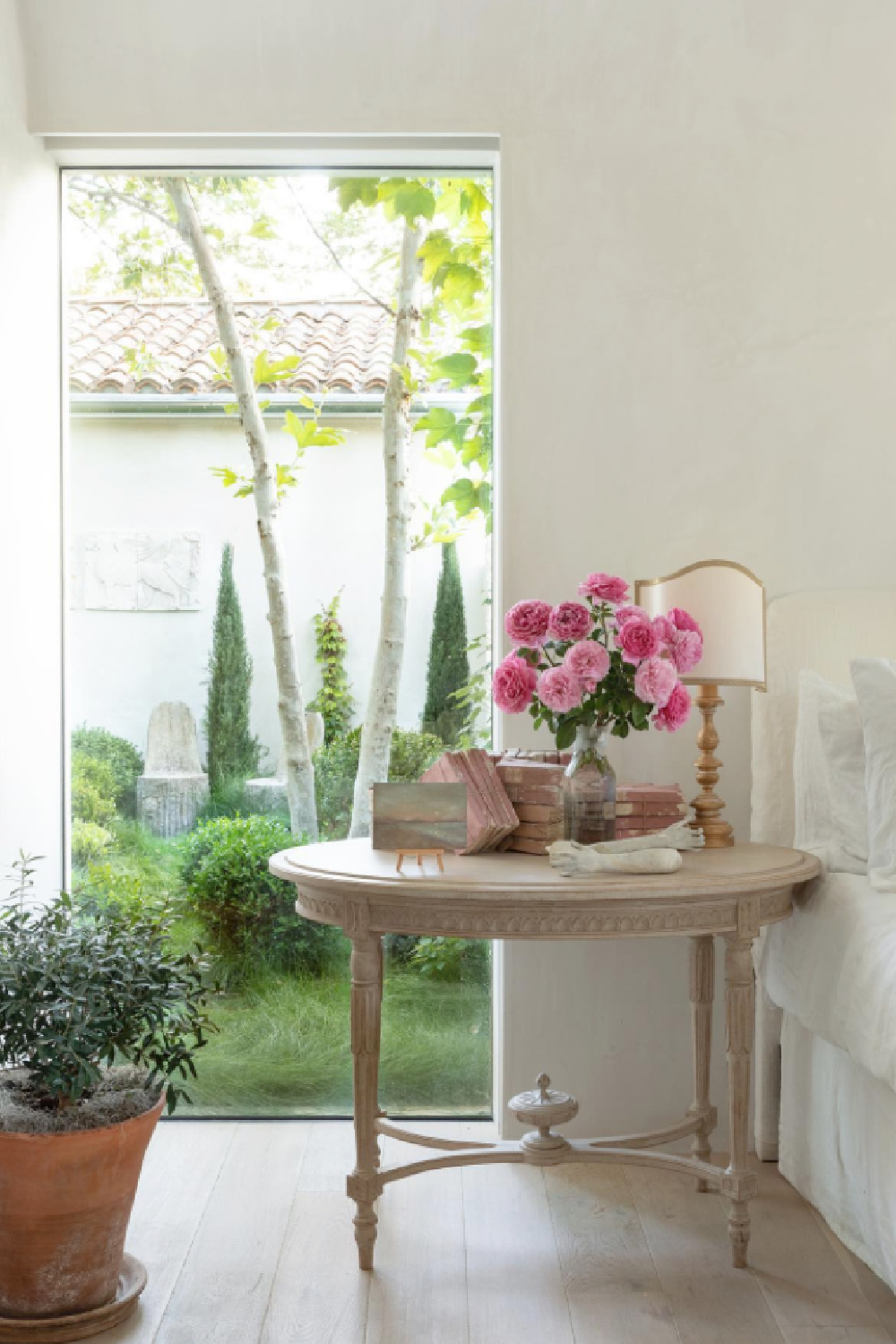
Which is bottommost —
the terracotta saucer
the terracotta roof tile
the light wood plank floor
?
the light wood plank floor

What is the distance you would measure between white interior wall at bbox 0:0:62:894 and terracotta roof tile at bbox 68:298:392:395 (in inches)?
3.5

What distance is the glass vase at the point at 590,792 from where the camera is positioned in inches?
95.3

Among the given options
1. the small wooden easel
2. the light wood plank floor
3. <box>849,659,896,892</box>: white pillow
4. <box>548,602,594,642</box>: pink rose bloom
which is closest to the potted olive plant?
the light wood plank floor

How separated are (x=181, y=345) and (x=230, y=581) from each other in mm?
561

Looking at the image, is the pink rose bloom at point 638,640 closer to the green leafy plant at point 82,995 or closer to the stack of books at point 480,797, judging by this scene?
the stack of books at point 480,797

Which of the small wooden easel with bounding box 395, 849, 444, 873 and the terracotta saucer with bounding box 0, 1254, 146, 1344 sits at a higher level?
the small wooden easel with bounding box 395, 849, 444, 873

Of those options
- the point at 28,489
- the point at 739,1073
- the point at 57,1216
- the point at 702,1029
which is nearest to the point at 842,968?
the point at 739,1073

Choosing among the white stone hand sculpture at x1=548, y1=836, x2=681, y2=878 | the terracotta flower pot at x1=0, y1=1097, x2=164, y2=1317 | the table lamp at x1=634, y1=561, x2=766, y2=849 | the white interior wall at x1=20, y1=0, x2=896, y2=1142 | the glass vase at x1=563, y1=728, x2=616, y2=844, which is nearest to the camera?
the terracotta flower pot at x1=0, y1=1097, x2=164, y2=1317

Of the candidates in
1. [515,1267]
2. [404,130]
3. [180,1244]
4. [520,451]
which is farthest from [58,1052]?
[404,130]

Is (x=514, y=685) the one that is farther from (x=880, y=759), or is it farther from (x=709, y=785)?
(x=880, y=759)

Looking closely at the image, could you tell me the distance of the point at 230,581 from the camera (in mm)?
3105

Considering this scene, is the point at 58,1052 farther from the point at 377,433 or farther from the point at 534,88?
the point at 534,88

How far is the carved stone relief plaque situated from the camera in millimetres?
3088

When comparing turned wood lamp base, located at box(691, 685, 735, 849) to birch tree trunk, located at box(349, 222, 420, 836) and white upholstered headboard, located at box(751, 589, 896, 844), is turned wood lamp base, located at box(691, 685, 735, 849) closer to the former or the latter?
white upholstered headboard, located at box(751, 589, 896, 844)
